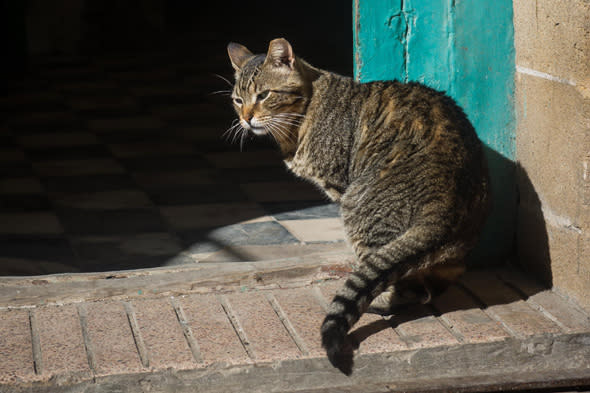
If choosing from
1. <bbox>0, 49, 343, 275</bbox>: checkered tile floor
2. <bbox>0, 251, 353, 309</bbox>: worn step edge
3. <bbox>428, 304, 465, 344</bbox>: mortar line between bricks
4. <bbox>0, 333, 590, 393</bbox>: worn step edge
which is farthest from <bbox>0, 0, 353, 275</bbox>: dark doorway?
<bbox>0, 333, 590, 393</bbox>: worn step edge

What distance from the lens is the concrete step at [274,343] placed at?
8.72 ft

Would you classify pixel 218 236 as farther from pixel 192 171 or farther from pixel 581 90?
pixel 581 90

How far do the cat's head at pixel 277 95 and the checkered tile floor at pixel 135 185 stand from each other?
0.65 metres

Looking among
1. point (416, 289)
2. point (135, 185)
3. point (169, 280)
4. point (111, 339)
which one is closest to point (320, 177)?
point (416, 289)

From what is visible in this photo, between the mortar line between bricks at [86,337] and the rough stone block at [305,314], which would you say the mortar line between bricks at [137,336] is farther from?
the rough stone block at [305,314]

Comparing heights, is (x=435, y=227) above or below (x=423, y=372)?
above

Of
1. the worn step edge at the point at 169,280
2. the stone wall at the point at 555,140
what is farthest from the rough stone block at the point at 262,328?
the stone wall at the point at 555,140

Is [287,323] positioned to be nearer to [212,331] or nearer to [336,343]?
[212,331]

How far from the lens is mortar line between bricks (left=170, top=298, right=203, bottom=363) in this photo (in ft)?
9.02

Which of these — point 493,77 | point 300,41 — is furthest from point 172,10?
point 493,77

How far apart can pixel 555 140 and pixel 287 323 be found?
1.20 meters

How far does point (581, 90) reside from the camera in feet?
9.54

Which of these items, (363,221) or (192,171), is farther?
(192,171)

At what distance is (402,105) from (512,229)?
756 millimetres
